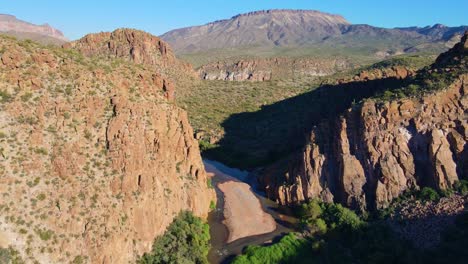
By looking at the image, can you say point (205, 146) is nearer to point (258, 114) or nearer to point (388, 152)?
point (258, 114)

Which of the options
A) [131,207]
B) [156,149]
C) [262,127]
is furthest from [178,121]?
[262,127]

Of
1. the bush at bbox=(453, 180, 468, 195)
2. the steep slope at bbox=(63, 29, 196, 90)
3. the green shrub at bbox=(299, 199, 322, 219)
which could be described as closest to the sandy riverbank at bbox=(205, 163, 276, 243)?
the green shrub at bbox=(299, 199, 322, 219)

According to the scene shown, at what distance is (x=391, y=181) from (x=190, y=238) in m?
19.8

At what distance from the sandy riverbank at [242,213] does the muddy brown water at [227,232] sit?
479mm

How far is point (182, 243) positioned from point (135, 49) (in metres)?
68.5

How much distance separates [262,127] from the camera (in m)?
79.7

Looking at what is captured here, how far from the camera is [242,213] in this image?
4612cm

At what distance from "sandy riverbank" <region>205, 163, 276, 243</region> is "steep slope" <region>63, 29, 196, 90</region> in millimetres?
44194

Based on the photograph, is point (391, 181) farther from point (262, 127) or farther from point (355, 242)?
point (262, 127)

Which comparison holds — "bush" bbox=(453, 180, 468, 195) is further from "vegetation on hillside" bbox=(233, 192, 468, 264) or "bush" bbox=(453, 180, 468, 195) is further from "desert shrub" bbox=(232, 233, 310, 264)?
"desert shrub" bbox=(232, 233, 310, 264)

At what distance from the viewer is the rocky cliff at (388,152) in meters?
42.3

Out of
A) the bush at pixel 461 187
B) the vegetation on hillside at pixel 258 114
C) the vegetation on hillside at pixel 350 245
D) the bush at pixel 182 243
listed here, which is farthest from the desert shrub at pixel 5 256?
the vegetation on hillside at pixel 258 114

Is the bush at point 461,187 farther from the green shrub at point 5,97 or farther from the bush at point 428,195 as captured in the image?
the green shrub at point 5,97

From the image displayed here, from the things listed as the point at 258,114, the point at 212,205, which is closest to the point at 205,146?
the point at 258,114
